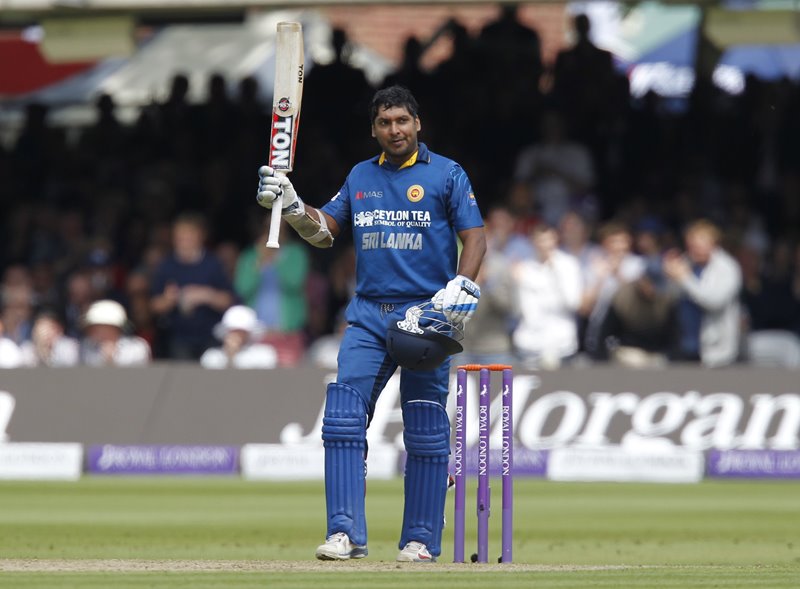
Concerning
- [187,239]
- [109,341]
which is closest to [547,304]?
[187,239]

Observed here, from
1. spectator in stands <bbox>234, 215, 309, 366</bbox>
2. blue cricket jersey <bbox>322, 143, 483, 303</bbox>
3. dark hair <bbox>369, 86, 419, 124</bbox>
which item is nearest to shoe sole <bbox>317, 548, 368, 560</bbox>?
blue cricket jersey <bbox>322, 143, 483, 303</bbox>

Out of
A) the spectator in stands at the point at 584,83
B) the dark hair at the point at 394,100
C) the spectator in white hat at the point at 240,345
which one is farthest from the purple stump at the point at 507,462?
the spectator in stands at the point at 584,83

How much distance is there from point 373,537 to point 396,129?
9.94ft

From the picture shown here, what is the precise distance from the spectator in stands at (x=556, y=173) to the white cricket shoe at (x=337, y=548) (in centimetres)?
878

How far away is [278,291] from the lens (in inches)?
586

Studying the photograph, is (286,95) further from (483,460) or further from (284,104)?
(483,460)

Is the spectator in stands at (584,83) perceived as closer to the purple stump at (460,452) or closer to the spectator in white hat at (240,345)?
the spectator in white hat at (240,345)

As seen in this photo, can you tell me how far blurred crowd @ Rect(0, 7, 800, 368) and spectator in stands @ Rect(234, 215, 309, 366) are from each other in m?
0.02

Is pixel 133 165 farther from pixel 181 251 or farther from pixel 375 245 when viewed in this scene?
pixel 375 245

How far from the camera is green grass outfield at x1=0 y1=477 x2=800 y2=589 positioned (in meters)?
6.73

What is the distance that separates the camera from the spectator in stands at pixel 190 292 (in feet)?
48.9

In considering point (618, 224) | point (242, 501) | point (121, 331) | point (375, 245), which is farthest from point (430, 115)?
point (375, 245)

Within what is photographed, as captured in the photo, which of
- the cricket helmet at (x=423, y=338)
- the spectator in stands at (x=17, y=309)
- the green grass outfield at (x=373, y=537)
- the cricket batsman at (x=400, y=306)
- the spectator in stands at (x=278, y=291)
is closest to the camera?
the green grass outfield at (x=373, y=537)

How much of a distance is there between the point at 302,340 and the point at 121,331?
152 cm
